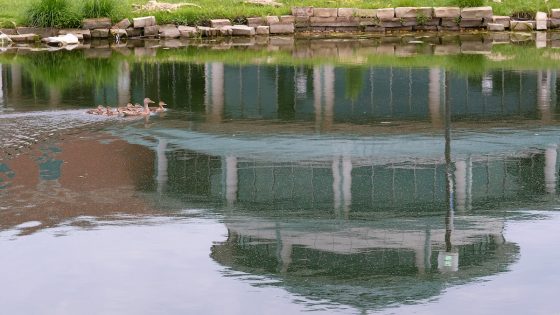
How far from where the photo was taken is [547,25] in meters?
37.2

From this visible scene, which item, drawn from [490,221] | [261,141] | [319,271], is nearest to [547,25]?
[261,141]

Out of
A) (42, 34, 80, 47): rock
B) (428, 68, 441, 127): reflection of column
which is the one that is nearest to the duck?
(428, 68, 441, 127): reflection of column

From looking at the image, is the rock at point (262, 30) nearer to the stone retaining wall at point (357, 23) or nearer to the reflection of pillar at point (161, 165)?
the stone retaining wall at point (357, 23)

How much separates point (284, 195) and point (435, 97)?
342 inches

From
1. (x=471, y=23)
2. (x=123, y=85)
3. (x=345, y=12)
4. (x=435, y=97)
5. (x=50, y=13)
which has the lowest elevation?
(x=435, y=97)

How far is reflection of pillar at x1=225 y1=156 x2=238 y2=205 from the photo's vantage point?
14258mm

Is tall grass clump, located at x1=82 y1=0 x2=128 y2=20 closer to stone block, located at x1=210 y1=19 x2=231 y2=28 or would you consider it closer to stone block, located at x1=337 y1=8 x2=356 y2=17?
stone block, located at x1=210 y1=19 x2=231 y2=28

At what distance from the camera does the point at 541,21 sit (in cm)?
3700

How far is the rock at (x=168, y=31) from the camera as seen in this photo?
36125 mm

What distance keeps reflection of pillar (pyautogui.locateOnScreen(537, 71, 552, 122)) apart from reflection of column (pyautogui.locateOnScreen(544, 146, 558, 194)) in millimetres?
2937

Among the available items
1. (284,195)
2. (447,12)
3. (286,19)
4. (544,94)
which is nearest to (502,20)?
(447,12)

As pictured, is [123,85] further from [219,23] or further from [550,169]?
[219,23]

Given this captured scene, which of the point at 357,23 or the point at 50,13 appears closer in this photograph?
the point at 50,13

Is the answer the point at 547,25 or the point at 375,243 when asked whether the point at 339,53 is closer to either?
the point at 547,25
